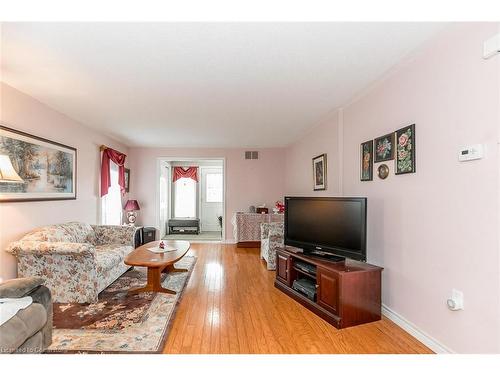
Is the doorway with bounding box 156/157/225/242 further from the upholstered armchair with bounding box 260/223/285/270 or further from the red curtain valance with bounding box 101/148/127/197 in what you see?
the upholstered armchair with bounding box 260/223/285/270

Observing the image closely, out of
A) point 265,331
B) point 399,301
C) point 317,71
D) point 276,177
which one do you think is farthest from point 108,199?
point 399,301

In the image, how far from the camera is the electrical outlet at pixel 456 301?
1750mm

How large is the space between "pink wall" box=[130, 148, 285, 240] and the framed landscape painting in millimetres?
2436

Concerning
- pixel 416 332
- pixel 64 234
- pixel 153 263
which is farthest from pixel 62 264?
pixel 416 332

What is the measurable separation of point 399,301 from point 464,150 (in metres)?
1.43

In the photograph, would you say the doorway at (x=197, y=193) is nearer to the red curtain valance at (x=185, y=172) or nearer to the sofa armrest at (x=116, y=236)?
the red curtain valance at (x=185, y=172)

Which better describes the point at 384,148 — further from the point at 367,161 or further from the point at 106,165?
the point at 106,165

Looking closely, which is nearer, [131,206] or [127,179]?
[131,206]

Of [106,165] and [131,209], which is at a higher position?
[106,165]

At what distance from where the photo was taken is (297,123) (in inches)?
167

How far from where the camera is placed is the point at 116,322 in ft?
7.96

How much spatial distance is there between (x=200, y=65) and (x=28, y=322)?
2212 mm

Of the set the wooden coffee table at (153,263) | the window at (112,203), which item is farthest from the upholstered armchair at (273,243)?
the window at (112,203)

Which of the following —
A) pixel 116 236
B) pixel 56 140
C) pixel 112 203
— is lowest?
pixel 116 236
